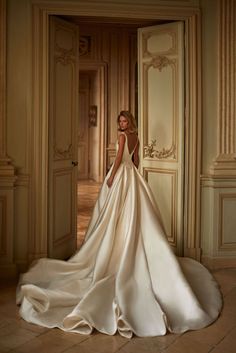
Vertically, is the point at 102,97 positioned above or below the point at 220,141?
above

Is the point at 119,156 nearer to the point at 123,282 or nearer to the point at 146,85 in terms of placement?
the point at 123,282

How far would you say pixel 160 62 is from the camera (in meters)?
4.90

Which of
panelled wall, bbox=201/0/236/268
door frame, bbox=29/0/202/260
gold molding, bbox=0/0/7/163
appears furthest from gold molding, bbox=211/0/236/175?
gold molding, bbox=0/0/7/163

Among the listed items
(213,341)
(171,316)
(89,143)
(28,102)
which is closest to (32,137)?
(28,102)

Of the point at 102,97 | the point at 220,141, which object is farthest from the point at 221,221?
the point at 102,97

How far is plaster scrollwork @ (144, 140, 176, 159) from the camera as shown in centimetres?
488

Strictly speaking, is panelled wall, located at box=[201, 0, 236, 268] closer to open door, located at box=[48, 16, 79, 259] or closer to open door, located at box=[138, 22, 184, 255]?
open door, located at box=[138, 22, 184, 255]

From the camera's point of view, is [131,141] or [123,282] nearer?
[123,282]

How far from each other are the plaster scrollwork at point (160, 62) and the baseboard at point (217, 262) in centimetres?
203

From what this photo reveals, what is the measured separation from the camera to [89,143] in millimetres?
11547

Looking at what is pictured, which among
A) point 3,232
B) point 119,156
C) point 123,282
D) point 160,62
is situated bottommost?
point 123,282

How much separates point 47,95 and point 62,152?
61cm

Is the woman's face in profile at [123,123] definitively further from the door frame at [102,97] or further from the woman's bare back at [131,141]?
the door frame at [102,97]

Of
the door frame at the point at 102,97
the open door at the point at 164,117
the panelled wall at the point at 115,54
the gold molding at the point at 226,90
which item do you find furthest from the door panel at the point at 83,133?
the gold molding at the point at 226,90
